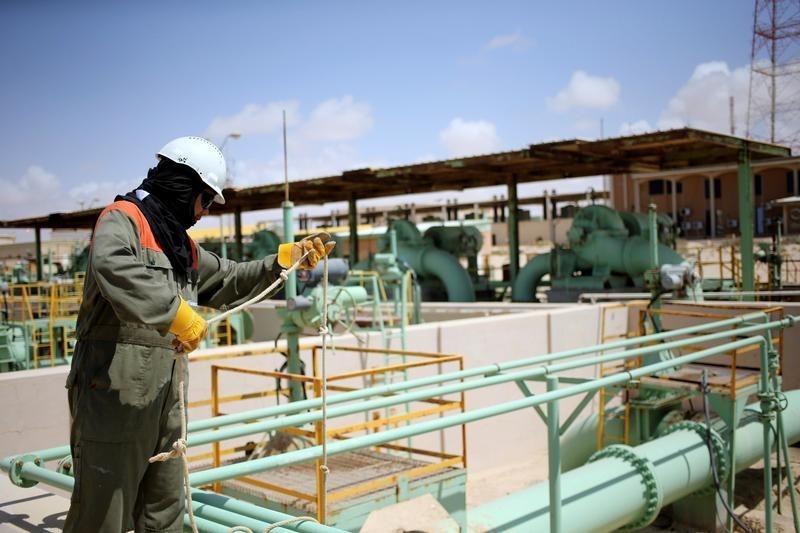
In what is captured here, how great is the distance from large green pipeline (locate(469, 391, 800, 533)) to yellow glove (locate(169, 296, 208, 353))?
2.78m

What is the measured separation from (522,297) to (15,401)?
15.2 metres

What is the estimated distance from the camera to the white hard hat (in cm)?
280

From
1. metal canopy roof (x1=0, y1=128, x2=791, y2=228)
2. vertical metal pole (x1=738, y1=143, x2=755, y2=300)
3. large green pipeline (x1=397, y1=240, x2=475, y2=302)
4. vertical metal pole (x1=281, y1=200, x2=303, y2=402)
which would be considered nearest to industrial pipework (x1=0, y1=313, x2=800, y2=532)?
vertical metal pole (x1=281, y1=200, x2=303, y2=402)

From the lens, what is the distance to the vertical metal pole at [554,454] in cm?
407

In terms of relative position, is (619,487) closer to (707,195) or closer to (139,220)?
(139,220)

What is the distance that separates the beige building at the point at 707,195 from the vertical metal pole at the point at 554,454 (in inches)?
1283

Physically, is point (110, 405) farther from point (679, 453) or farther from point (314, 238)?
point (679, 453)

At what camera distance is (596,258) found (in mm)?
18859

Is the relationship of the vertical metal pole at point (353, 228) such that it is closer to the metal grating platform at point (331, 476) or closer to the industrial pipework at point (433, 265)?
the industrial pipework at point (433, 265)

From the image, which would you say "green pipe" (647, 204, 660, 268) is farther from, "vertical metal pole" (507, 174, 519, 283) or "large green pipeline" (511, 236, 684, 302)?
"vertical metal pole" (507, 174, 519, 283)

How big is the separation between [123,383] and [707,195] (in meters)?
37.8

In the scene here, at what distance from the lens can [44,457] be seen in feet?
10.0

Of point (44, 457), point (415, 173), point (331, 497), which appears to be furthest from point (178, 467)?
point (415, 173)

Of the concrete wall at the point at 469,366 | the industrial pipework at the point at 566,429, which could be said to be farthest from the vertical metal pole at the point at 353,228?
the industrial pipework at the point at 566,429
